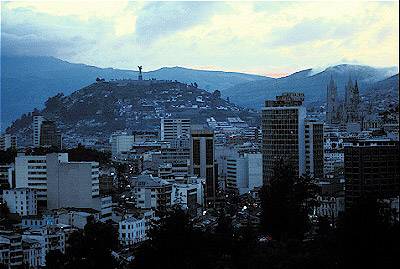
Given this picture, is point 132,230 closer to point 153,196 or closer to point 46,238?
point 46,238

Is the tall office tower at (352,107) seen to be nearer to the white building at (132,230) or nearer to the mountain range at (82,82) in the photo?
the mountain range at (82,82)

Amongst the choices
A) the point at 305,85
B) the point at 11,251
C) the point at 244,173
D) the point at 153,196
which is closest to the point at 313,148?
the point at 244,173

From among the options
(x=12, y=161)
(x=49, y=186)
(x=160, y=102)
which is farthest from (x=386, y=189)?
(x=160, y=102)

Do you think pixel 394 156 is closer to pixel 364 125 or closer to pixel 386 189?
pixel 386 189

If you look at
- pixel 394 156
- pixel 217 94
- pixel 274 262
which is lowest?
pixel 274 262

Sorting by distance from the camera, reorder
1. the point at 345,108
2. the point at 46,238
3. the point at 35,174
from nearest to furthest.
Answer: the point at 46,238
the point at 35,174
the point at 345,108

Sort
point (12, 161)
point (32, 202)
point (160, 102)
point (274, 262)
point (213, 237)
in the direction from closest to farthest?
point (274, 262) < point (213, 237) < point (32, 202) < point (12, 161) < point (160, 102)

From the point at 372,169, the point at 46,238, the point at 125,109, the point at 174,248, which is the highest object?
the point at 125,109
